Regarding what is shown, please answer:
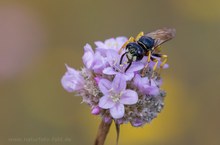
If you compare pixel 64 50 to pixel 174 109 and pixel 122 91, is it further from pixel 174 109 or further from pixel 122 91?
pixel 122 91

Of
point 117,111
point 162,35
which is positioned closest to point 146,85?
point 117,111

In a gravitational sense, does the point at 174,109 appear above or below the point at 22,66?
below

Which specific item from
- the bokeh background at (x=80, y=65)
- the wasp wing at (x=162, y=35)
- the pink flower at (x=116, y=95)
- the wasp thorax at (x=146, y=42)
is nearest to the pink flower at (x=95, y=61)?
the pink flower at (x=116, y=95)

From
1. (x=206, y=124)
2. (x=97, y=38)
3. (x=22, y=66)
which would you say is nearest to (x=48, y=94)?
(x=22, y=66)

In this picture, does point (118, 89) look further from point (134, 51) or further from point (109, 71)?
point (134, 51)

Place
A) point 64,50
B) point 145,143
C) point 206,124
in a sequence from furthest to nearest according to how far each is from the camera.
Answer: point 64,50 < point 206,124 < point 145,143

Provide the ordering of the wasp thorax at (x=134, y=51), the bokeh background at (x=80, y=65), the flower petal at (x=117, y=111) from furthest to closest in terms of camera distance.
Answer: the bokeh background at (x=80, y=65), the wasp thorax at (x=134, y=51), the flower petal at (x=117, y=111)

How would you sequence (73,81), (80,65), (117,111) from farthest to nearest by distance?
(80,65), (73,81), (117,111)

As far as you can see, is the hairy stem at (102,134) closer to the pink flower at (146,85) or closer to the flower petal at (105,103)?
the flower petal at (105,103)
